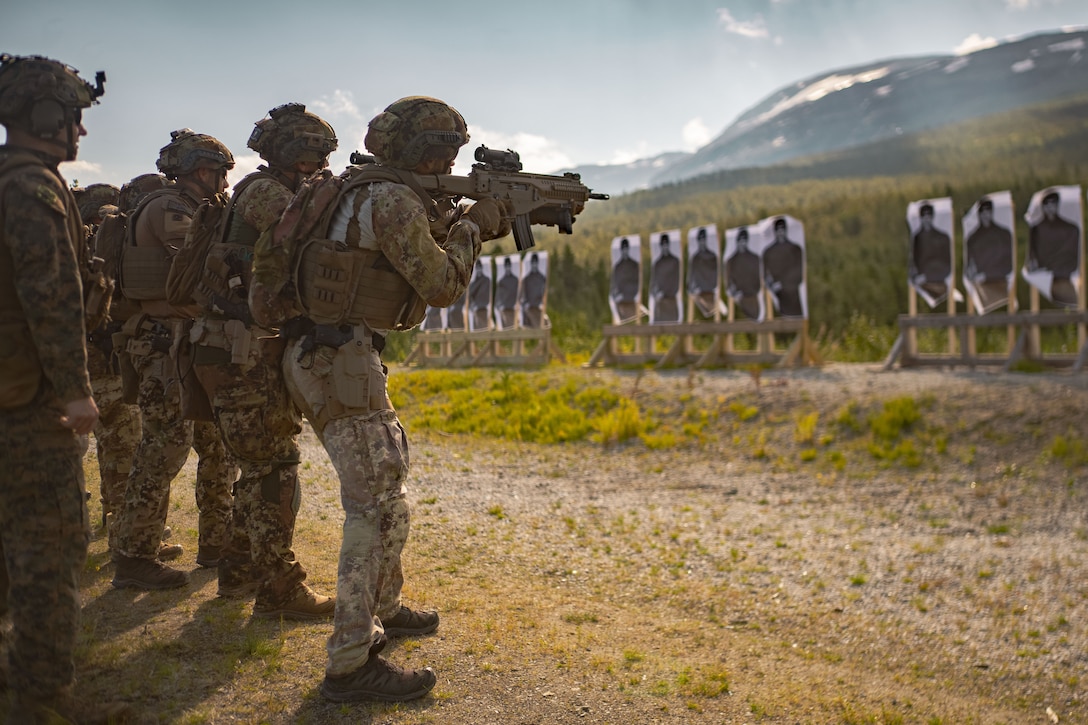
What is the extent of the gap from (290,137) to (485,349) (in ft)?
43.0

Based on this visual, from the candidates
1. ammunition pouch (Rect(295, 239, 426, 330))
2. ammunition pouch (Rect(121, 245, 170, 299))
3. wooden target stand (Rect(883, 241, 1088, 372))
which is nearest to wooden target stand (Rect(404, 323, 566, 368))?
wooden target stand (Rect(883, 241, 1088, 372))

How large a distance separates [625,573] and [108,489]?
3.56m

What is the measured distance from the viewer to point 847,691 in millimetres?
3984

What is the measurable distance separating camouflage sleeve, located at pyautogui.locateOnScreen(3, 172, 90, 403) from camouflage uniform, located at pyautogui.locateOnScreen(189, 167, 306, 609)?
1141 mm

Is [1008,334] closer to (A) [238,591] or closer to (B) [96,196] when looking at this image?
(A) [238,591]

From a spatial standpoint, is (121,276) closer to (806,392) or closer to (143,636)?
(143,636)

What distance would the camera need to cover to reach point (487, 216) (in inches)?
153

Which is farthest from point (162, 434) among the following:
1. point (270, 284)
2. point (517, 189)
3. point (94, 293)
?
point (517, 189)

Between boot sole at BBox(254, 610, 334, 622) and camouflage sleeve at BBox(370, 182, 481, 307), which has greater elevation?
camouflage sleeve at BBox(370, 182, 481, 307)

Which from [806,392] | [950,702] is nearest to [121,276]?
[950,702]

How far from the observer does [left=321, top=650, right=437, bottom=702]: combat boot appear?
10.6ft

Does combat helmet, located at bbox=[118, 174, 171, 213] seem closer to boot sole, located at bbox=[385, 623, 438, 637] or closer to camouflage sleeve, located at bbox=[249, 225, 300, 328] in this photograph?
camouflage sleeve, located at bbox=[249, 225, 300, 328]

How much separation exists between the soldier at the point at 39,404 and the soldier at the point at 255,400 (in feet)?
3.52

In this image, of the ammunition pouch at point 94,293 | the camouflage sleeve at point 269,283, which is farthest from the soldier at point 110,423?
the camouflage sleeve at point 269,283
